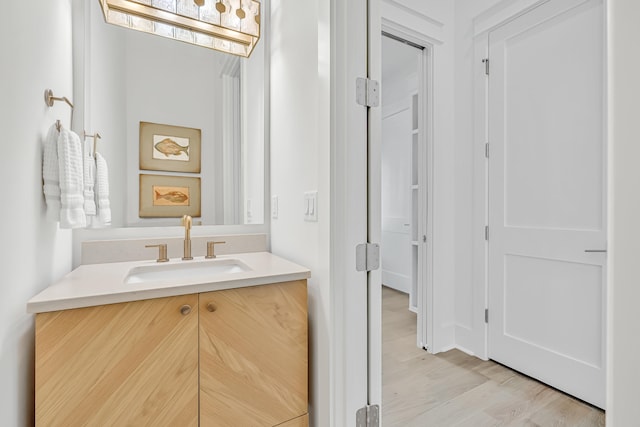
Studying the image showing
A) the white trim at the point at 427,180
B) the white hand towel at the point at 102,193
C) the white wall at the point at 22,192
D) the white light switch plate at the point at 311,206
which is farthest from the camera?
the white trim at the point at 427,180

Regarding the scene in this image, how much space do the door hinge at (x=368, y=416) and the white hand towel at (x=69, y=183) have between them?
120cm

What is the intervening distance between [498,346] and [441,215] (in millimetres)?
990

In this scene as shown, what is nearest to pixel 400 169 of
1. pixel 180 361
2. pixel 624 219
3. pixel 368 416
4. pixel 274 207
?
pixel 274 207

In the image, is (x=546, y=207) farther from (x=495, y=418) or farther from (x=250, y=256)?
(x=250, y=256)

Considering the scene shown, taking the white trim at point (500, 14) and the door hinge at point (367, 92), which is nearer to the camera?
the door hinge at point (367, 92)

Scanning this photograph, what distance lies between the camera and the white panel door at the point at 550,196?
1675 mm

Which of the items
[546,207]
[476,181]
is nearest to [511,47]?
[476,181]

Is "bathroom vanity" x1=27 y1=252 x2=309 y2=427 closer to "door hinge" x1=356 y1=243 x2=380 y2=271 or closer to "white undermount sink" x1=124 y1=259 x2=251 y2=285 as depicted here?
"white undermount sink" x1=124 y1=259 x2=251 y2=285

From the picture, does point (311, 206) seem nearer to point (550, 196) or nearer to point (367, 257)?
point (367, 257)

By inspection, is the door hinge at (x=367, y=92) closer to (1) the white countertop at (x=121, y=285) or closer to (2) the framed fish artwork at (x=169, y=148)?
(1) the white countertop at (x=121, y=285)

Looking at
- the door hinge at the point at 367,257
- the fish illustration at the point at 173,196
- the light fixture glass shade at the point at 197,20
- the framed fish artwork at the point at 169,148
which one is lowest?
the door hinge at the point at 367,257

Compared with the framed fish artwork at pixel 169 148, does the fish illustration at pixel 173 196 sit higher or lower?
lower

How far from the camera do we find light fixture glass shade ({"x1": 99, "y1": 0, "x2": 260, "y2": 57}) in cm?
151

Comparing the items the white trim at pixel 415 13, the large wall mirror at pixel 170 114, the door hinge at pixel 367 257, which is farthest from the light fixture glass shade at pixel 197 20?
the door hinge at pixel 367 257
